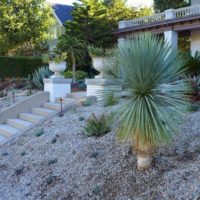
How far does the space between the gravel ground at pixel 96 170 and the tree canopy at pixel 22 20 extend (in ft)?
62.7

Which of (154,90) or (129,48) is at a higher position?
(129,48)

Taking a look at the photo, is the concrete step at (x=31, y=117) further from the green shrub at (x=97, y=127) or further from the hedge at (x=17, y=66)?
the hedge at (x=17, y=66)

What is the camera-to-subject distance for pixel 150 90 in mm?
4355

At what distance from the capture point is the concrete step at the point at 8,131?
880 centimetres

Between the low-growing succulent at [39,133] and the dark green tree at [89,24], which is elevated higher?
the dark green tree at [89,24]

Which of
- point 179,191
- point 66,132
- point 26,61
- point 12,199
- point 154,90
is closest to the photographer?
point 179,191

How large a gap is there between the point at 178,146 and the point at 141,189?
3.81 feet

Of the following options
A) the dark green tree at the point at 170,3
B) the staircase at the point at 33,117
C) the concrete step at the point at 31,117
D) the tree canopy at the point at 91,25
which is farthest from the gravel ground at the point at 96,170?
the dark green tree at the point at 170,3

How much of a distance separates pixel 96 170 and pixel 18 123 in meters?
4.82

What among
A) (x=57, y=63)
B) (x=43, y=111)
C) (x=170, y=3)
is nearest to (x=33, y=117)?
(x=43, y=111)

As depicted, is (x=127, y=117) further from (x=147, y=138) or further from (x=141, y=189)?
(x=141, y=189)

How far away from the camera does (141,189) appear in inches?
173

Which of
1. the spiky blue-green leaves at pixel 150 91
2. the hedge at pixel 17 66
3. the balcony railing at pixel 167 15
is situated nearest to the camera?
the spiky blue-green leaves at pixel 150 91

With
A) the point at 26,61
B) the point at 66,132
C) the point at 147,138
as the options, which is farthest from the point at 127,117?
the point at 26,61
